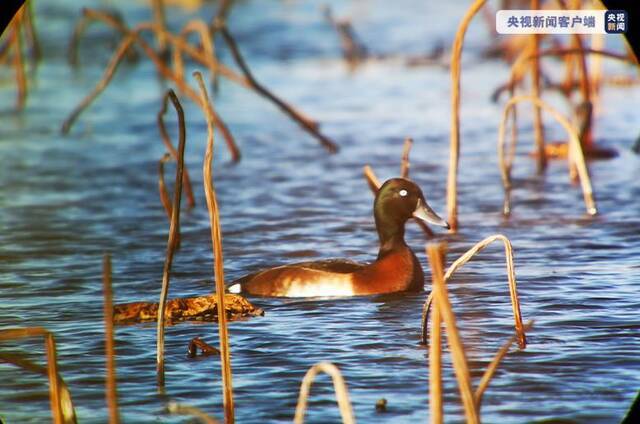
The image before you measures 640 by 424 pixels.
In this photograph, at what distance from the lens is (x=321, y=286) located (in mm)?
9750

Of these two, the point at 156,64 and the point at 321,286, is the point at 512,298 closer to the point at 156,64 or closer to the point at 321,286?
the point at 321,286

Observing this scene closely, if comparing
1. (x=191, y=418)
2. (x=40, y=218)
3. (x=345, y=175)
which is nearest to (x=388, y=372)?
(x=191, y=418)

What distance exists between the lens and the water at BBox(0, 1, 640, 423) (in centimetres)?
750

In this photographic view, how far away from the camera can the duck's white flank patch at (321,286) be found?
974cm

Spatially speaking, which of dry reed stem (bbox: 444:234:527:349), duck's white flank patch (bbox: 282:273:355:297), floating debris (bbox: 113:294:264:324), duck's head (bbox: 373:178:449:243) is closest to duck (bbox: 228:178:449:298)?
duck's white flank patch (bbox: 282:273:355:297)

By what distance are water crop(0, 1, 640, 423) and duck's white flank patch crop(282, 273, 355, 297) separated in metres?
0.11

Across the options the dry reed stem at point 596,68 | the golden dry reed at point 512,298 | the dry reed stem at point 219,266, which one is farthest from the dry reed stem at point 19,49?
the dry reed stem at point 219,266

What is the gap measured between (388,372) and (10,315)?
307 cm

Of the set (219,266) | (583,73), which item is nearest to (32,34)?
(583,73)

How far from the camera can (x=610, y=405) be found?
7.10m

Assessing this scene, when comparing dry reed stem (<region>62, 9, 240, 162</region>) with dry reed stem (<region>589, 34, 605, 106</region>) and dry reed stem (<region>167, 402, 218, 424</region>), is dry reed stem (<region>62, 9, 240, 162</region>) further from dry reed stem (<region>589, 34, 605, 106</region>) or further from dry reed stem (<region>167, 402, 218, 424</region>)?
dry reed stem (<region>167, 402, 218, 424</region>)

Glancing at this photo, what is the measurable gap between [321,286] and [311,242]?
2251mm

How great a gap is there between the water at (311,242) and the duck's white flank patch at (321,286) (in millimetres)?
115

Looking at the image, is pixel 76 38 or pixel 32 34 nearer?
pixel 32 34
